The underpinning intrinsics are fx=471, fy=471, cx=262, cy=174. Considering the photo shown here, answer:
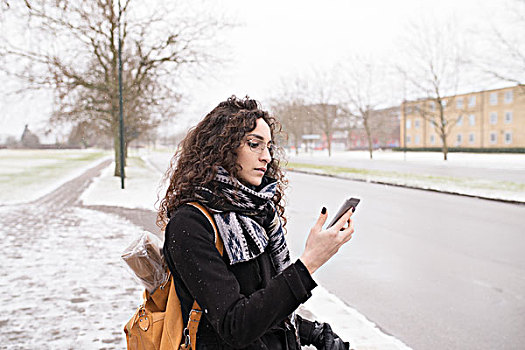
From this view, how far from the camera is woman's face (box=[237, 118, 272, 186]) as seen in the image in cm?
164

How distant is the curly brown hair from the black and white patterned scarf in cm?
4

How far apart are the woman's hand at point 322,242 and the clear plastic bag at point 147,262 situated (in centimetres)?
54

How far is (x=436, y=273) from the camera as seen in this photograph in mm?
6406

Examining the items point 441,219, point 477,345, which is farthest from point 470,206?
point 477,345

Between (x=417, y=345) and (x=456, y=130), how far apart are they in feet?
218

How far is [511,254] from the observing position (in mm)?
7363

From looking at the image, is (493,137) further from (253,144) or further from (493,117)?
(253,144)

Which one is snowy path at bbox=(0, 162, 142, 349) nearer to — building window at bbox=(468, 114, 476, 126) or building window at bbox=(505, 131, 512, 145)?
building window at bbox=(505, 131, 512, 145)

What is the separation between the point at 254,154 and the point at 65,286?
4921 millimetres

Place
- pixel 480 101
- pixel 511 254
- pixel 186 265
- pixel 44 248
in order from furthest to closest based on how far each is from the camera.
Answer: pixel 480 101 → pixel 44 248 → pixel 511 254 → pixel 186 265

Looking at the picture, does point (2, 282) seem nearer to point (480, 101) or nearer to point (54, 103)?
point (54, 103)

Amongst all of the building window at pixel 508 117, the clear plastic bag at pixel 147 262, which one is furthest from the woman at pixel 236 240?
the building window at pixel 508 117

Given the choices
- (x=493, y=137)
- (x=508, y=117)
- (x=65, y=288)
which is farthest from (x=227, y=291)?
(x=493, y=137)

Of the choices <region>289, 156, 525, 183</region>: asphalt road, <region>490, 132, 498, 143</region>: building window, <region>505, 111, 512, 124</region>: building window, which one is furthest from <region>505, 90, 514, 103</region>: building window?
<region>289, 156, 525, 183</region>: asphalt road
